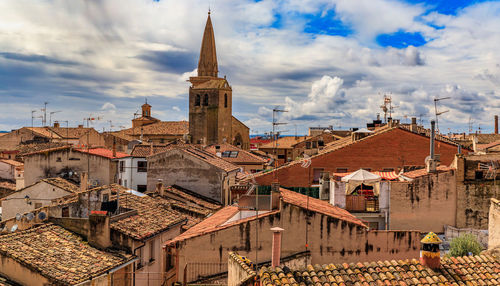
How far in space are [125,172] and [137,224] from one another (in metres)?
18.5

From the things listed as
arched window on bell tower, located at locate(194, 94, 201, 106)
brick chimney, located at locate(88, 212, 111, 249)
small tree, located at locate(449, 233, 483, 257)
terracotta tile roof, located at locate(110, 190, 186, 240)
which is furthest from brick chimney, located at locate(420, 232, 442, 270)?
arched window on bell tower, located at locate(194, 94, 201, 106)

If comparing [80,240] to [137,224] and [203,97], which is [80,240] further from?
[203,97]

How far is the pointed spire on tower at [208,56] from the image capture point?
310 ft

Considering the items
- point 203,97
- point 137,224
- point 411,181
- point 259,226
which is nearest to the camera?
point 259,226

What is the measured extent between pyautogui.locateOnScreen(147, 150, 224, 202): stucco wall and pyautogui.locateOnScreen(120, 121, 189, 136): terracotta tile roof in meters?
56.9

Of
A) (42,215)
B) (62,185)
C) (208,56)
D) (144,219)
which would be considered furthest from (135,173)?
(208,56)

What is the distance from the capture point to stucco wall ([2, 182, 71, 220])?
91.5 feet

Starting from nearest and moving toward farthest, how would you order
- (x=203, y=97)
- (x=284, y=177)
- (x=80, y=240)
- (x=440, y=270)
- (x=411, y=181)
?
(x=440, y=270) < (x=80, y=240) < (x=411, y=181) < (x=284, y=177) < (x=203, y=97)

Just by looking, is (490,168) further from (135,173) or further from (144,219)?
(135,173)

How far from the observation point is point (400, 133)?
32375 mm

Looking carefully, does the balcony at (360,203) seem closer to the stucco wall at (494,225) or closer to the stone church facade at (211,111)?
the stucco wall at (494,225)

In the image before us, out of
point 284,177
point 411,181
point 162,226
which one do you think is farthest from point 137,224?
point 284,177

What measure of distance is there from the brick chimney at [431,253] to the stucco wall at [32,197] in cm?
2124

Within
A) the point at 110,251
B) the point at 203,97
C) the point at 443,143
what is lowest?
the point at 110,251
